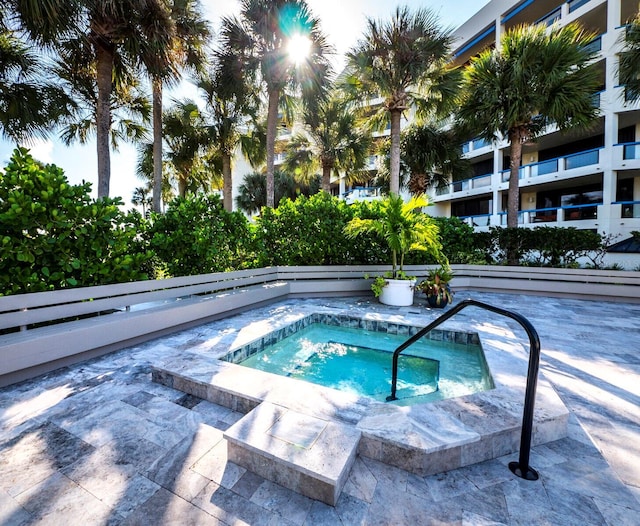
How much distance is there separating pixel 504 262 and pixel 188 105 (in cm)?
1216

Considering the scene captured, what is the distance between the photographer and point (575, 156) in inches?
503

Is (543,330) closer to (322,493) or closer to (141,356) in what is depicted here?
(322,493)

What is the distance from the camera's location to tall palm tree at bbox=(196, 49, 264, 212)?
909cm

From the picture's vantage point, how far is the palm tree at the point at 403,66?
810 centimetres

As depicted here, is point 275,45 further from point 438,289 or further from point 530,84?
point 438,289

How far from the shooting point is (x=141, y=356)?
3.38 m

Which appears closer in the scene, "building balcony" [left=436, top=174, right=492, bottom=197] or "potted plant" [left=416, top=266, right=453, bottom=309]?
"potted plant" [left=416, top=266, right=453, bottom=309]

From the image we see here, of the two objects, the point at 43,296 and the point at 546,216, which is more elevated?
the point at 546,216

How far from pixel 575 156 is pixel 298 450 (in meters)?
16.6

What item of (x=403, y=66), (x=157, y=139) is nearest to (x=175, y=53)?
(x=157, y=139)

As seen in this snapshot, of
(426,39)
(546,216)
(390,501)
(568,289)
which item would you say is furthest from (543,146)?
(390,501)

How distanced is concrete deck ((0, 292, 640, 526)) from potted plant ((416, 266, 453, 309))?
9.75ft

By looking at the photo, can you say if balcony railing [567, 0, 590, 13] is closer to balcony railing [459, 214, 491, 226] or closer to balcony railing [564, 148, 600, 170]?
balcony railing [564, 148, 600, 170]

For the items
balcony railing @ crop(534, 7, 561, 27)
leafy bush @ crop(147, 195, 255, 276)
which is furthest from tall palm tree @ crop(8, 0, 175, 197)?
balcony railing @ crop(534, 7, 561, 27)
